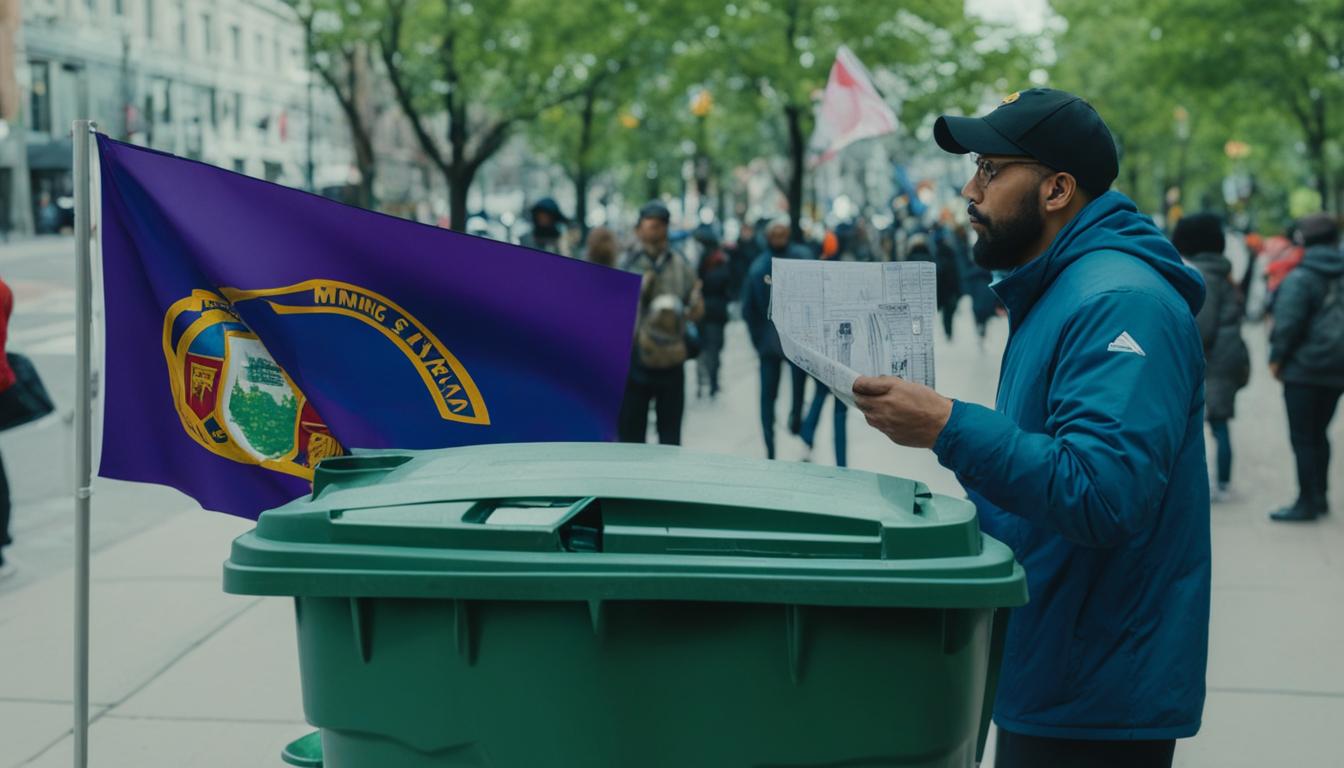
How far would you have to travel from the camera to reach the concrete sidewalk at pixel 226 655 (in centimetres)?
518

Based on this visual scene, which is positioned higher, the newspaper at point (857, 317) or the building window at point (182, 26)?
the building window at point (182, 26)

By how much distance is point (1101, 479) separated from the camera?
2.38m

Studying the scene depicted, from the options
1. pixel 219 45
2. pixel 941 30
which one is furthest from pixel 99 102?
pixel 941 30

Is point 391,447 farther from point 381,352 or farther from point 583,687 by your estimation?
point 583,687

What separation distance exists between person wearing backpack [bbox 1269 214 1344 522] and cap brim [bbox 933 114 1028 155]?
6.78m

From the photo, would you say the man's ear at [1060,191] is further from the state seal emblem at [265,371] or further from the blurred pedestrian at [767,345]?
the blurred pedestrian at [767,345]

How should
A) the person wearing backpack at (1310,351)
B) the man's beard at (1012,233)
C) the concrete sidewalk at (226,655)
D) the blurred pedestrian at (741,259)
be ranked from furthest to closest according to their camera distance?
1. the blurred pedestrian at (741,259)
2. the person wearing backpack at (1310,351)
3. the concrete sidewalk at (226,655)
4. the man's beard at (1012,233)

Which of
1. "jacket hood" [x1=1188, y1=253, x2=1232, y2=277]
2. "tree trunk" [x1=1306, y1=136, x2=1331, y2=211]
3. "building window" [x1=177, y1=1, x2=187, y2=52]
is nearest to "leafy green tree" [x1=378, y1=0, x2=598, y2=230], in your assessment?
"tree trunk" [x1=1306, y1=136, x2=1331, y2=211]

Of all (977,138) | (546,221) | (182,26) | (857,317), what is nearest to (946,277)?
(546,221)

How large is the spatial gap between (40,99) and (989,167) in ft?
173

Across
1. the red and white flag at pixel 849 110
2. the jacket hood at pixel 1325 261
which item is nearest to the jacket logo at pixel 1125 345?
the jacket hood at pixel 1325 261

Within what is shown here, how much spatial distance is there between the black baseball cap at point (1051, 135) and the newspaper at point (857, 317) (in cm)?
26

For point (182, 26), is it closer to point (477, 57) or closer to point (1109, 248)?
point (477, 57)

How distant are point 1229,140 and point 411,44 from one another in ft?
94.3
